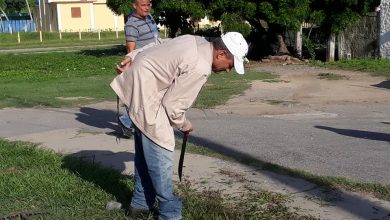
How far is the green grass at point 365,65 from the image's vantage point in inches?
682

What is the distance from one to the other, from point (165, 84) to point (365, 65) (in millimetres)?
14557

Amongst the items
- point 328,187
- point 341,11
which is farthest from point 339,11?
point 328,187

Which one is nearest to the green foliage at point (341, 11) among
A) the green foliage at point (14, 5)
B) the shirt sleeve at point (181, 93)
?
the shirt sleeve at point (181, 93)

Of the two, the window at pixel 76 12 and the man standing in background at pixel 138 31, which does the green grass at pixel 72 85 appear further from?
the window at pixel 76 12

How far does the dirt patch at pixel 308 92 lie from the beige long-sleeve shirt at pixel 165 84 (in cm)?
628

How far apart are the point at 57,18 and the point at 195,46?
6020 cm

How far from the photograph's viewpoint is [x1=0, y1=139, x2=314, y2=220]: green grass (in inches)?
213

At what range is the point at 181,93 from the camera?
462 centimetres

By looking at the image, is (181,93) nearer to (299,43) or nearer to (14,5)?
(299,43)

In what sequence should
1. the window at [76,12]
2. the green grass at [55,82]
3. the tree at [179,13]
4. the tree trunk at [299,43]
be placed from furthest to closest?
the window at [76,12], the tree trunk at [299,43], the tree at [179,13], the green grass at [55,82]

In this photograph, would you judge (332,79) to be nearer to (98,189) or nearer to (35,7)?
(98,189)

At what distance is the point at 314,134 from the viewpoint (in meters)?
8.76

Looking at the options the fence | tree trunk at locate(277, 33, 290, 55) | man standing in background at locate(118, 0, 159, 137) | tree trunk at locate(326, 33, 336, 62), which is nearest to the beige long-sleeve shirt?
man standing in background at locate(118, 0, 159, 137)

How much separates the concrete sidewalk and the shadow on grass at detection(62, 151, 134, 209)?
0.01 m
